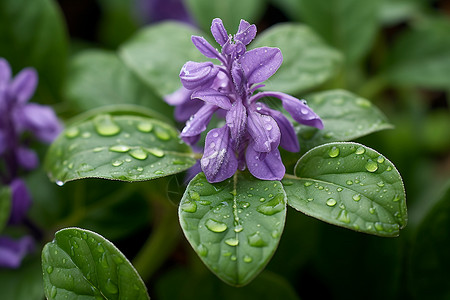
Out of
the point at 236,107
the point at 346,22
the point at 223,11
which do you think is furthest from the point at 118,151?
the point at 346,22

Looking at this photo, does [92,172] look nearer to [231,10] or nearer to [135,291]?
[135,291]

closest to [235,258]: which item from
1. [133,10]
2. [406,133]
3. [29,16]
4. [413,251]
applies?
[413,251]

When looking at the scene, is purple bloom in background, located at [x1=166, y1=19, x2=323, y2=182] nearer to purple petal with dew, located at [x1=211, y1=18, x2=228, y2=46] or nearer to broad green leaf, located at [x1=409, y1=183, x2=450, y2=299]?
purple petal with dew, located at [x1=211, y1=18, x2=228, y2=46]

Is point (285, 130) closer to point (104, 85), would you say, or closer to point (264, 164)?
point (264, 164)

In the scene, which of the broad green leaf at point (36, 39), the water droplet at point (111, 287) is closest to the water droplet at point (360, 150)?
the water droplet at point (111, 287)

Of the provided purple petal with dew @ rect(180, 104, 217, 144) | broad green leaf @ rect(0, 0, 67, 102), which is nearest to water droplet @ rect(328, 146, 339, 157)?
purple petal with dew @ rect(180, 104, 217, 144)

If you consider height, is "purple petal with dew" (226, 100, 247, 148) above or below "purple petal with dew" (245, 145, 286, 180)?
above

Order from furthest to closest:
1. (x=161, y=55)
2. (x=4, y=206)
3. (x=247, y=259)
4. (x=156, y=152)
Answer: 1. (x=161, y=55)
2. (x=4, y=206)
3. (x=156, y=152)
4. (x=247, y=259)
